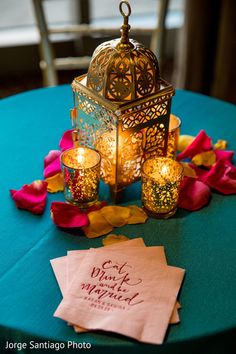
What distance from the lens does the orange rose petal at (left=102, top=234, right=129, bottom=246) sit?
1.04 meters

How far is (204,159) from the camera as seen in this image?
4.21 feet

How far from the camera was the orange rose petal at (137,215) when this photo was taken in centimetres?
110

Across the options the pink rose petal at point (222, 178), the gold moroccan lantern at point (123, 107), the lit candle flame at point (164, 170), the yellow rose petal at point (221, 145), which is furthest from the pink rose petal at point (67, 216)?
the yellow rose petal at point (221, 145)

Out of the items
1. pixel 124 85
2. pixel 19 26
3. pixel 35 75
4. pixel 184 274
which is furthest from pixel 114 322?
pixel 19 26

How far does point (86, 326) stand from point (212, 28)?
2174 mm

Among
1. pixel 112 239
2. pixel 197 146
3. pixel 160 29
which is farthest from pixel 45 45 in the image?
pixel 112 239

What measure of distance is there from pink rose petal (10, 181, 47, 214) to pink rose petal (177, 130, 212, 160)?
401 mm

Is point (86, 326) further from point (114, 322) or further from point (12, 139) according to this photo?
point (12, 139)

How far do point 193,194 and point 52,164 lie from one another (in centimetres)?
39

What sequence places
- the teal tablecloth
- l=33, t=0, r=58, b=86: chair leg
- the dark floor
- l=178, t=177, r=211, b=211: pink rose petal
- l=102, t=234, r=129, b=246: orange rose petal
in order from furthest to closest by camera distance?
the dark floor < l=33, t=0, r=58, b=86: chair leg < l=178, t=177, r=211, b=211: pink rose petal < l=102, t=234, r=129, b=246: orange rose petal < the teal tablecloth

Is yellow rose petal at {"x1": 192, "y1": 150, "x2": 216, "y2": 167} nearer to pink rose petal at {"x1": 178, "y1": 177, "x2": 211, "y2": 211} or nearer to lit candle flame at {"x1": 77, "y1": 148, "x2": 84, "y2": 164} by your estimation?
pink rose petal at {"x1": 178, "y1": 177, "x2": 211, "y2": 211}

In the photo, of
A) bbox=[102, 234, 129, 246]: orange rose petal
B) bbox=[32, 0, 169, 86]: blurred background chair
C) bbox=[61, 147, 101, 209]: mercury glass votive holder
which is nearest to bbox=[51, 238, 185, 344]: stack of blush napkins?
bbox=[102, 234, 129, 246]: orange rose petal

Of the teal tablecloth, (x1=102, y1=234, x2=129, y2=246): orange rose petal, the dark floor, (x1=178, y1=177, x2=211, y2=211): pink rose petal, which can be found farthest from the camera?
the dark floor

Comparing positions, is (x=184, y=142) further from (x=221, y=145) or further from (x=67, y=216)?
(x=67, y=216)
